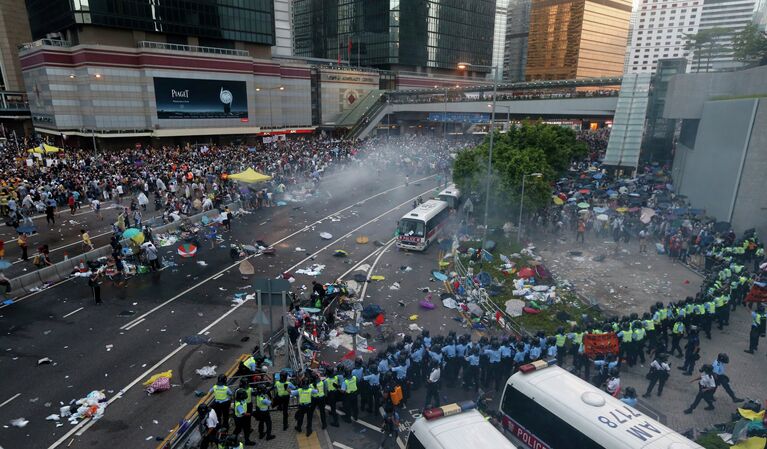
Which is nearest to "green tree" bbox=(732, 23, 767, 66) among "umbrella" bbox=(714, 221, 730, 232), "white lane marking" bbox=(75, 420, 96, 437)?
"umbrella" bbox=(714, 221, 730, 232)

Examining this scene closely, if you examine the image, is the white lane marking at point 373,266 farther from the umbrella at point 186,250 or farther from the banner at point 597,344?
the umbrella at point 186,250

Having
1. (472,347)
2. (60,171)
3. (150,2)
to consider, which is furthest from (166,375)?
(150,2)

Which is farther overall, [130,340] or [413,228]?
[413,228]

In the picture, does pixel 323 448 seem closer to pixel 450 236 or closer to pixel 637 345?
pixel 637 345

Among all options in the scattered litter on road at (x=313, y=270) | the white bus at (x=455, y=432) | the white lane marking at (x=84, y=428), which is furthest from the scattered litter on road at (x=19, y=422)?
the scattered litter on road at (x=313, y=270)

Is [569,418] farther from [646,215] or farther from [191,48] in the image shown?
[191,48]

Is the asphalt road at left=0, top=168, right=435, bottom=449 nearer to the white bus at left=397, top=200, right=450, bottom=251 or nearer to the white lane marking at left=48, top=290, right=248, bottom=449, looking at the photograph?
the white lane marking at left=48, top=290, right=248, bottom=449

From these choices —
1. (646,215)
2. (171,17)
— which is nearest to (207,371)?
(646,215)
